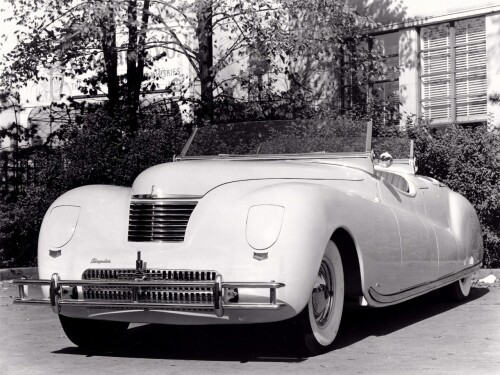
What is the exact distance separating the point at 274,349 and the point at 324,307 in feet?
1.42

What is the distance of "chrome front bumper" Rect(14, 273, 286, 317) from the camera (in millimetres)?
5266

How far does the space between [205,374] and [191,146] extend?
2.97 m

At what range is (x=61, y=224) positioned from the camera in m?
6.11

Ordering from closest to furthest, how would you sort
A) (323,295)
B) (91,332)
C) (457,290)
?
1. (323,295)
2. (91,332)
3. (457,290)

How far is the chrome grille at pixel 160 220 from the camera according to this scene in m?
5.73

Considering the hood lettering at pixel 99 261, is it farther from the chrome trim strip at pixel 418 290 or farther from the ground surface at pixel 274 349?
the chrome trim strip at pixel 418 290

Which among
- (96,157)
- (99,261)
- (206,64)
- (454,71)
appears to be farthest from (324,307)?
(454,71)

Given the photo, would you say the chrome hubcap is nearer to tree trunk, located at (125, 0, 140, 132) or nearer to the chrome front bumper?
the chrome front bumper

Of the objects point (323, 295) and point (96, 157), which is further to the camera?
point (96, 157)

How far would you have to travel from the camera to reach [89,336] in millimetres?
6297

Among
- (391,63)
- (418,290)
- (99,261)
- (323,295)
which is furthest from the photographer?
(391,63)

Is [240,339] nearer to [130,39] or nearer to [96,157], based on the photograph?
[96,157]

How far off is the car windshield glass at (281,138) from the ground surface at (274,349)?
1413 millimetres

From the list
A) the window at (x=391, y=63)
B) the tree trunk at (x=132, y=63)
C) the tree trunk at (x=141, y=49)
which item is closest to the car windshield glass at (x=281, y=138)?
the tree trunk at (x=132, y=63)
